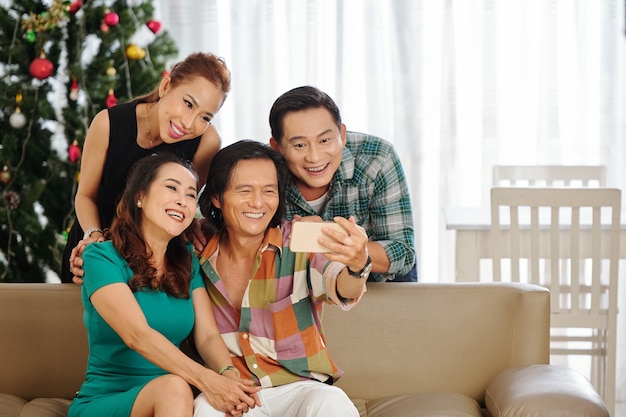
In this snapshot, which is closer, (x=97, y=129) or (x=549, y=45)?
A: (x=97, y=129)

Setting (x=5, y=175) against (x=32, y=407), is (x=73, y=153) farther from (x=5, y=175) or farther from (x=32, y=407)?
(x=32, y=407)

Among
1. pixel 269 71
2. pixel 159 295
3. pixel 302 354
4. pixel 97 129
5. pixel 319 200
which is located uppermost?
pixel 269 71

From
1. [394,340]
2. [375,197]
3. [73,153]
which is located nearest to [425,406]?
[394,340]

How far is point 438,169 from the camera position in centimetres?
461

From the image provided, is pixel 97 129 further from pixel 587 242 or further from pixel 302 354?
pixel 587 242

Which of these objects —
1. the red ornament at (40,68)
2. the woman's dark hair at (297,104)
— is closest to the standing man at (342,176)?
the woman's dark hair at (297,104)

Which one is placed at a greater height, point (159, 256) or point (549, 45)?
point (549, 45)

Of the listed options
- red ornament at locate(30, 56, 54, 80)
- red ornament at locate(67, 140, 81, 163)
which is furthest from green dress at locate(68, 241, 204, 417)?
red ornament at locate(30, 56, 54, 80)

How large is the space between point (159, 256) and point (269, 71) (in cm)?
248

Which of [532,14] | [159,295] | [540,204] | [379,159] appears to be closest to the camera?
[159,295]

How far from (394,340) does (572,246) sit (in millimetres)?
1209

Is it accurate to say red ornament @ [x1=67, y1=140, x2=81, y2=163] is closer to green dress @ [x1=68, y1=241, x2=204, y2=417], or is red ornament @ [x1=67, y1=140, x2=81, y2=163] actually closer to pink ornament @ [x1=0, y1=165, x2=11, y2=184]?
pink ornament @ [x1=0, y1=165, x2=11, y2=184]

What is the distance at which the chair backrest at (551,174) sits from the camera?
4.29 meters

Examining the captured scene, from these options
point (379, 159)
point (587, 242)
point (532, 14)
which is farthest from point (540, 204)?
point (532, 14)
